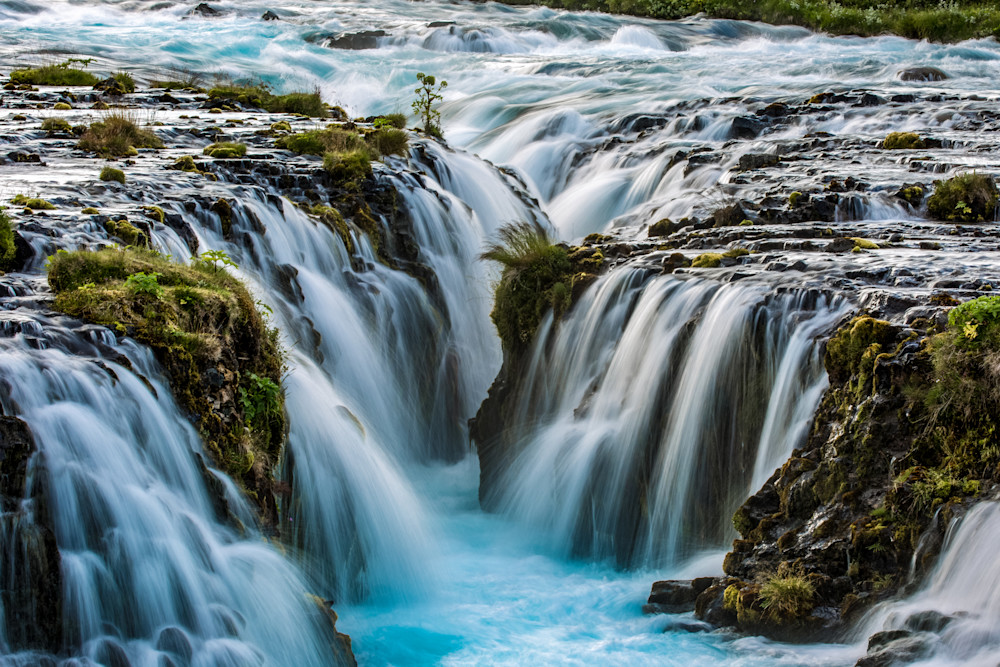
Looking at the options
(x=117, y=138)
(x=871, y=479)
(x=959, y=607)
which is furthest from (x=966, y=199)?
(x=117, y=138)

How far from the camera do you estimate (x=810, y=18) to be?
37.2m

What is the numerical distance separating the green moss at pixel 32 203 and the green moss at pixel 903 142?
12312 millimetres

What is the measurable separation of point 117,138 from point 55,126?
6.11 ft

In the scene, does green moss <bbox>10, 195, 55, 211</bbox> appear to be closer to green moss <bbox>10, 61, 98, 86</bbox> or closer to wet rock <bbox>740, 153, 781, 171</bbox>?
wet rock <bbox>740, 153, 781, 171</bbox>

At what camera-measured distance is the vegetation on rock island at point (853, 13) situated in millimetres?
32375

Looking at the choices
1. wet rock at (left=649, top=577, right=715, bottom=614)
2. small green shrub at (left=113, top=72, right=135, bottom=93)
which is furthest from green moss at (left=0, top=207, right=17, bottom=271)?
small green shrub at (left=113, top=72, right=135, bottom=93)

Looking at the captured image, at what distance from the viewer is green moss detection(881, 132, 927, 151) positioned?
49.2 feet

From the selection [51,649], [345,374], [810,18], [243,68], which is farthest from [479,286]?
[810,18]

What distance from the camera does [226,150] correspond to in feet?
43.4

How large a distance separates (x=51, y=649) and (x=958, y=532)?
5577 mm

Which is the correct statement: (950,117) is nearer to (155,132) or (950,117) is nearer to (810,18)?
(155,132)

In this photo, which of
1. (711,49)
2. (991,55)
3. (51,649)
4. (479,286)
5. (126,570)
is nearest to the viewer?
(51,649)

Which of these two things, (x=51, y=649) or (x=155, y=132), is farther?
(x=155, y=132)

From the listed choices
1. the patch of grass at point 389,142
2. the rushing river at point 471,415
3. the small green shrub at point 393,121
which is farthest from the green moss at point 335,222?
the small green shrub at point 393,121
